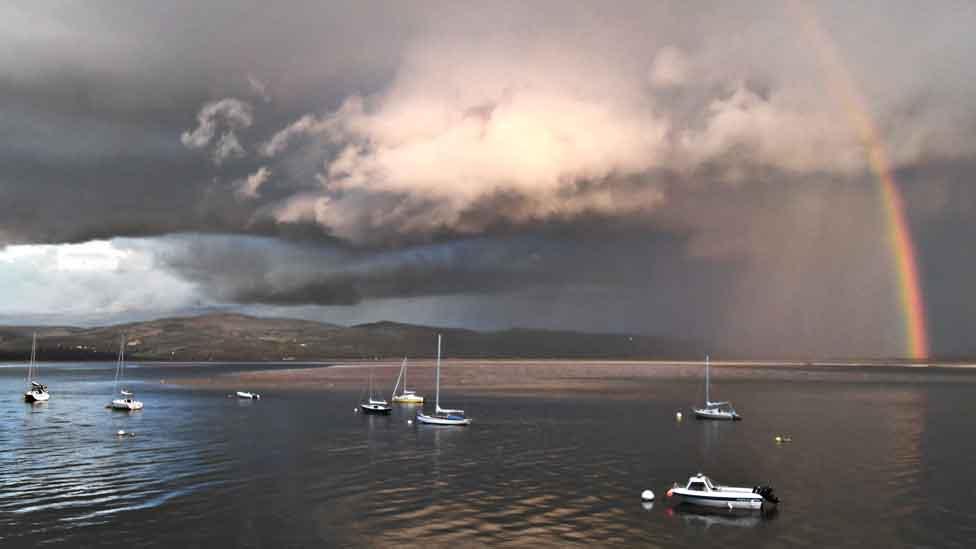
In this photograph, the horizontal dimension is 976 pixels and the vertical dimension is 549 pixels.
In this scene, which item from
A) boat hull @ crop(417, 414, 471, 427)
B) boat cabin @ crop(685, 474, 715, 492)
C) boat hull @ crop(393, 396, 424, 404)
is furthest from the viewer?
boat hull @ crop(393, 396, 424, 404)

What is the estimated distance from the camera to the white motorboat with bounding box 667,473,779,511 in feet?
188

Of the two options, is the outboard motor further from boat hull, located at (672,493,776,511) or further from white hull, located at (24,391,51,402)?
white hull, located at (24,391,51,402)

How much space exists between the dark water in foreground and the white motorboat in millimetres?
1330

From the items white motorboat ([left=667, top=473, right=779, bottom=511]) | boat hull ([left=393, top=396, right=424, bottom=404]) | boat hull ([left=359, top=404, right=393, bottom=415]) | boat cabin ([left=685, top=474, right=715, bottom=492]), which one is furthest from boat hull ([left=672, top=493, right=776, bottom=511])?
boat hull ([left=393, top=396, right=424, bottom=404])

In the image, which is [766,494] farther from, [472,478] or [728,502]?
[472,478]

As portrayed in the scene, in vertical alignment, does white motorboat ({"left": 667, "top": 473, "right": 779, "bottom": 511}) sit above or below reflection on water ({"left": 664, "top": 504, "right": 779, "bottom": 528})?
above

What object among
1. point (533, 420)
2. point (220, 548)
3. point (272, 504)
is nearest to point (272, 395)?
point (533, 420)

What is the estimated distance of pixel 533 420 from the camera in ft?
399

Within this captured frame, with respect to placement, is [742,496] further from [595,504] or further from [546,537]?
[546,537]

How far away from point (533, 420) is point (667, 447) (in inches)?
1308

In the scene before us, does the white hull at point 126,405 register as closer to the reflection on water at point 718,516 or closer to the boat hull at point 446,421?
the boat hull at point 446,421

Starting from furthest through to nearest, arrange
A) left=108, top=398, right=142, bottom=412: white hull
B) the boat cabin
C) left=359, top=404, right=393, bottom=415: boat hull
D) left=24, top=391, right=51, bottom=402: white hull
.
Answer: left=24, top=391, right=51, bottom=402: white hull, left=108, top=398, right=142, bottom=412: white hull, left=359, top=404, right=393, bottom=415: boat hull, the boat cabin

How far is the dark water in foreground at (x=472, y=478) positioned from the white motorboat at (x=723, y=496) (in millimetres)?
1330

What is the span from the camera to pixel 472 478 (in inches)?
2751
